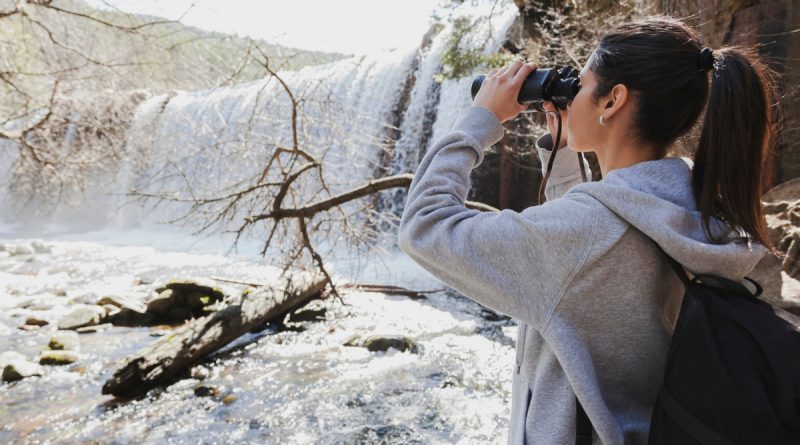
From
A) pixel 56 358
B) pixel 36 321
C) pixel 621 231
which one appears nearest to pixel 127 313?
pixel 36 321

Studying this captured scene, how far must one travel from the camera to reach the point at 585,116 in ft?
3.42

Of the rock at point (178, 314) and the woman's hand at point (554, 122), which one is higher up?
the woman's hand at point (554, 122)

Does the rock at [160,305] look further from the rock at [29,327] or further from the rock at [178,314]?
the rock at [29,327]

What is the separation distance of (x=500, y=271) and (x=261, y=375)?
15.0 feet

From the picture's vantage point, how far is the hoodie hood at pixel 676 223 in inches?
33.0

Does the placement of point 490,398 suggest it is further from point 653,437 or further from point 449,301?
Answer: point 653,437

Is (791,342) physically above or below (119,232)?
above

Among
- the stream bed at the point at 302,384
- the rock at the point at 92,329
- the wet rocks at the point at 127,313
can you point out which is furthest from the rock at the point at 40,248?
the rock at the point at 92,329

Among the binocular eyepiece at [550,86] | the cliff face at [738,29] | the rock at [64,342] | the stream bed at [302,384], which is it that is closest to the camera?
the binocular eyepiece at [550,86]

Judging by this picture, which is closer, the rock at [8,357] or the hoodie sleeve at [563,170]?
the hoodie sleeve at [563,170]

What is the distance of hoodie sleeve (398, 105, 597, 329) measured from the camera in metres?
0.86

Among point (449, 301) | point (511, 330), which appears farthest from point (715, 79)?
point (449, 301)

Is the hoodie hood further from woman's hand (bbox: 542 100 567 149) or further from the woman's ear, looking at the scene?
woman's hand (bbox: 542 100 567 149)

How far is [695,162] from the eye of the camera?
3.03 feet
